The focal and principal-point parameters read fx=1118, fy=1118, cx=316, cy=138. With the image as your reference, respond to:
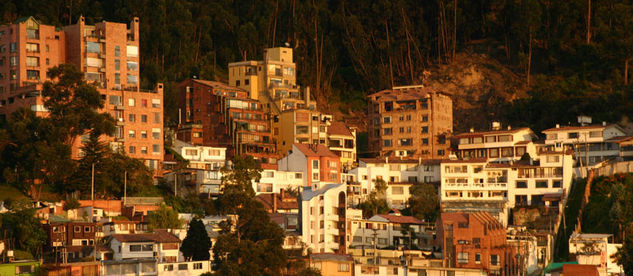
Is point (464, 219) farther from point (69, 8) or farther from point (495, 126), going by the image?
point (69, 8)

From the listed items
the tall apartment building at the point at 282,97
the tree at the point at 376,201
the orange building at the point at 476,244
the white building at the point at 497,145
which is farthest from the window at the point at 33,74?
the white building at the point at 497,145

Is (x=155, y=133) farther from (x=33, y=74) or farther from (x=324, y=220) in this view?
(x=324, y=220)

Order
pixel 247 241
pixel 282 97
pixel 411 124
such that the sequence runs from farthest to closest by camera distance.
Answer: pixel 282 97, pixel 411 124, pixel 247 241

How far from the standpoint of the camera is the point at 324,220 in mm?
85750

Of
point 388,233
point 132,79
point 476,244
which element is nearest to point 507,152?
point 388,233

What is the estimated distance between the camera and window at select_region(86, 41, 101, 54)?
329ft

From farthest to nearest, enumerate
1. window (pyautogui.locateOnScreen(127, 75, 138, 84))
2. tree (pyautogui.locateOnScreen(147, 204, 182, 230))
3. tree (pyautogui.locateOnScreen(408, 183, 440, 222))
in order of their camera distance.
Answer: window (pyautogui.locateOnScreen(127, 75, 138, 84)), tree (pyautogui.locateOnScreen(408, 183, 440, 222)), tree (pyautogui.locateOnScreen(147, 204, 182, 230))

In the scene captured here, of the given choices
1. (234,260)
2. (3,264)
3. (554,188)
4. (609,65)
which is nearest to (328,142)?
(554,188)

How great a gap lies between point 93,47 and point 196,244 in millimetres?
30636

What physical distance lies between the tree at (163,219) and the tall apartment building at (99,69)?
12.8 metres

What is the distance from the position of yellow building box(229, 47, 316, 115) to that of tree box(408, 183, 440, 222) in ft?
62.8

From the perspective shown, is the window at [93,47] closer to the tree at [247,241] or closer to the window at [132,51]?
the window at [132,51]

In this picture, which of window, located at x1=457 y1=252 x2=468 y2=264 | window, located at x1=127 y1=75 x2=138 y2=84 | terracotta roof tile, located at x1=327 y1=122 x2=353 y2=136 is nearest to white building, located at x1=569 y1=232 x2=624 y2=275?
window, located at x1=457 y1=252 x2=468 y2=264

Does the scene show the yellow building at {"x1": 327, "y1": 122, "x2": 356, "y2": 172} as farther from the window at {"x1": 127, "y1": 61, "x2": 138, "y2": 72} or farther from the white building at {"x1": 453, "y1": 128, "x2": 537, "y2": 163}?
the window at {"x1": 127, "y1": 61, "x2": 138, "y2": 72}
